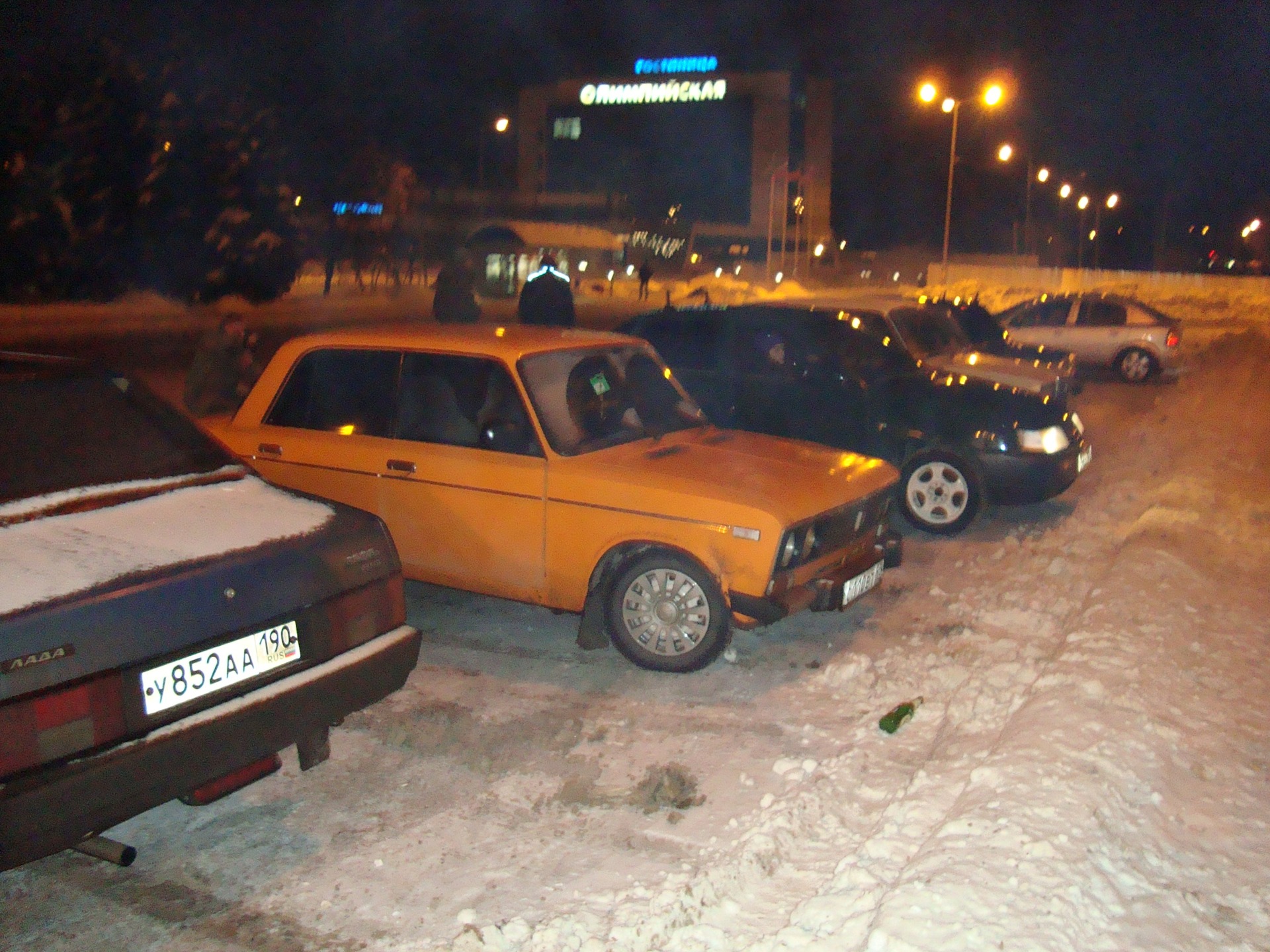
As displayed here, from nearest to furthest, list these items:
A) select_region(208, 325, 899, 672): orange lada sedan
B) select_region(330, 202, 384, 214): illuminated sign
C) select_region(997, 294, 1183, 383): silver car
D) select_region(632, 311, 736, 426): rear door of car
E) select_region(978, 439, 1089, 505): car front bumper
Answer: select_region(208, 325, 899, 672): orange lada sedan → select_region(978, 439, 1089, 505): car front bumper → select_region(632, 311, 736, 426): rear door of car → select_region(997, 294, 1183, 383): silver car → select_region(330, 202, 384, 214): illuminated sign

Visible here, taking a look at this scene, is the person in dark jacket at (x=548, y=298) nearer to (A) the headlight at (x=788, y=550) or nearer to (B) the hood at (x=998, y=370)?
(B) the hood at (x=998, y=370)

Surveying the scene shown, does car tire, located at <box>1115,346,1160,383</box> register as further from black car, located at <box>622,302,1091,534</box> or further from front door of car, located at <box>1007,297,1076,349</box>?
black car, located at <box>622,302,1091,534</box>

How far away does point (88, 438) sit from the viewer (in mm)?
3975

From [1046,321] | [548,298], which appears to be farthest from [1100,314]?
[548,298]

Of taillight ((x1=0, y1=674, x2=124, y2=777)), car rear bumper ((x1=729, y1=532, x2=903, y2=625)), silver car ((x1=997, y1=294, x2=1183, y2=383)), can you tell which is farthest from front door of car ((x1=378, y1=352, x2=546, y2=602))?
silver car ((x1=997, y1=294, x2=1183, y2=383))

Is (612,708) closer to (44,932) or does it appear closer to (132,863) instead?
(132,863)

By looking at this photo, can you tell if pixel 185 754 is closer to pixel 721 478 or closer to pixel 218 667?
pixel 218 667

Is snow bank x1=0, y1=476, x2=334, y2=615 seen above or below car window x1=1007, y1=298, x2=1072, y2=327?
below

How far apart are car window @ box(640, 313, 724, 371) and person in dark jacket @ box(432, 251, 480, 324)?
2632 millimetres

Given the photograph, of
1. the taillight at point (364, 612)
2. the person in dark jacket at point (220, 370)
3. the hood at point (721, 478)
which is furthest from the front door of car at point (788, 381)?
the taillight at point (364, 612)

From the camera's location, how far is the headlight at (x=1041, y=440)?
8078 mm

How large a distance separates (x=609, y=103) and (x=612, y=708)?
79.4 metres

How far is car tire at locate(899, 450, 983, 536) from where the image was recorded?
8.11m

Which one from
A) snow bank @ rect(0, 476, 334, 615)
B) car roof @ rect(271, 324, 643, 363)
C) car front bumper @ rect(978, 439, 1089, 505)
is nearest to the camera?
snow bank @ rect(0, 476, 334, 615)
